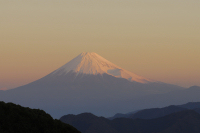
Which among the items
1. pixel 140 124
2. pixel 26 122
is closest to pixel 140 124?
pixel 140 124

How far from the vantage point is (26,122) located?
39.1m

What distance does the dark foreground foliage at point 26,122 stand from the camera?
37.5 metres

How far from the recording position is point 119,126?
13688 cm

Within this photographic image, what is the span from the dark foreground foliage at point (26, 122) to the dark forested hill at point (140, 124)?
8496cm

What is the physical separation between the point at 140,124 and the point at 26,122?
10327cm

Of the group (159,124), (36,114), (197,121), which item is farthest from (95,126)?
(36,114)

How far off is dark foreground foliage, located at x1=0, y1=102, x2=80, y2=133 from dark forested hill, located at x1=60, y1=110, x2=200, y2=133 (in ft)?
279

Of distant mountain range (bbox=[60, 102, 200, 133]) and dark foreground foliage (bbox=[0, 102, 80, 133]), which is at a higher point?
distant mountain range (bbox=[60, 102, 200, 133])

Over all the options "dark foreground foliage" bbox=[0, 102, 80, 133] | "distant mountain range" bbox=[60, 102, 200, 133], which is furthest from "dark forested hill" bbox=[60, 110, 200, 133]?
"dark foreground foliage" bbox=[0, 102, 80, 133]

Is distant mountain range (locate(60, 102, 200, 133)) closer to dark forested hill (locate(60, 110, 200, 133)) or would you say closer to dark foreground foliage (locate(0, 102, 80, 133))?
dark forested hill (locate(60, 110, 200, 133))

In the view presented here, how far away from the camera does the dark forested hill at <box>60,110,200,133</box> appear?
4963 inches

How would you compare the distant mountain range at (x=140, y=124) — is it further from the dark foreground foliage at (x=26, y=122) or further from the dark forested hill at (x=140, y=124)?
the dark foreground foliage at (x=26, y=122)

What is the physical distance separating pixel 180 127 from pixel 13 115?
316 feet

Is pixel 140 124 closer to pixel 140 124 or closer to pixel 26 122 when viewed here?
pixel 140 124
